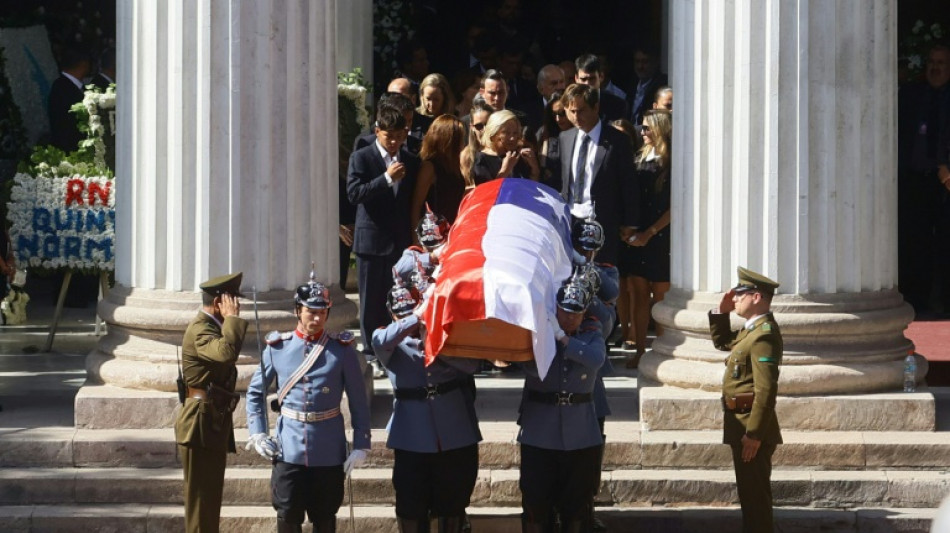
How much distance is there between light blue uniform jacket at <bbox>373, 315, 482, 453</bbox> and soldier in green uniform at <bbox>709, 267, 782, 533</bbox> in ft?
4.56

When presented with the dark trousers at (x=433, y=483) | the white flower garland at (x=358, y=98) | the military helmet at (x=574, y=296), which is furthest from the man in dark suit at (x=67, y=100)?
the military helmet at (x=574, y=296)

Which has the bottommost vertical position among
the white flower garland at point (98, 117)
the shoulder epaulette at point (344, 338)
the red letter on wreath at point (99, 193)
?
the shoulder epaulette at point (344, 338)

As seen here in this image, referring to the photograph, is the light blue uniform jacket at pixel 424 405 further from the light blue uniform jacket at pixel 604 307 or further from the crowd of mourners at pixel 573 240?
the light blue uniform jacket at pixel 604 307

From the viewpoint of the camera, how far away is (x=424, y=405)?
9.73m

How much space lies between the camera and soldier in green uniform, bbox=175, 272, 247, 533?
31.5ft

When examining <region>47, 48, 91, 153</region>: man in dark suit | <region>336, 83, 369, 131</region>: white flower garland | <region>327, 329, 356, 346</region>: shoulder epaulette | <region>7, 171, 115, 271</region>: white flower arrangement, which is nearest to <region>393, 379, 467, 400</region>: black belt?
<region>327, 329, 356, 346</region>: shoulder epaulette

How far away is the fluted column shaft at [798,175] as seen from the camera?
11.1 metres

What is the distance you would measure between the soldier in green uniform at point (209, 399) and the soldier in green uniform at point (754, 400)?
2.64 metres

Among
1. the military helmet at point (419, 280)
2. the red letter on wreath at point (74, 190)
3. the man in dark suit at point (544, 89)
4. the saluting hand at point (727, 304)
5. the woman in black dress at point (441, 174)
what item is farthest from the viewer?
the man in dark suit at point (544, 89)

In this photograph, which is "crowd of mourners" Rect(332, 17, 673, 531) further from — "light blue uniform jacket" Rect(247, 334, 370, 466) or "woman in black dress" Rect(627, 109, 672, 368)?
"light blue uniform jacket" Rect(247, 334, 370, 466)

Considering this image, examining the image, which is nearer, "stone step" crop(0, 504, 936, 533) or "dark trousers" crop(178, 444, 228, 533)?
"dark trousers" crop(178, 444, 228, 533)

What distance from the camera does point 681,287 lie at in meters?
11.6

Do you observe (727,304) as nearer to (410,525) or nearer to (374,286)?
(410,525)

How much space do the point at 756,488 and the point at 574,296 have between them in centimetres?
153
